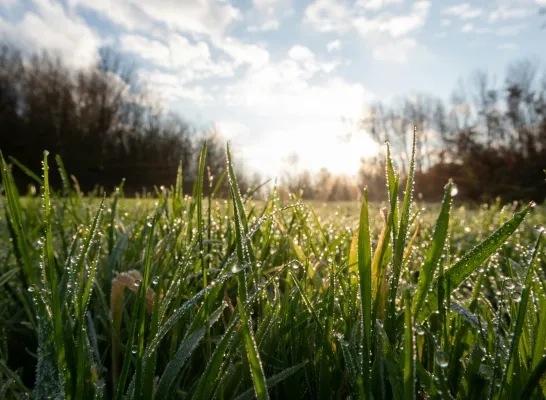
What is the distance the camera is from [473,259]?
1.91 ft

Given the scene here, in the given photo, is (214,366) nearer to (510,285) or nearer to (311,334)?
(311,334)

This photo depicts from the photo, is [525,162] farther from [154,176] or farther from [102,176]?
[102,176]

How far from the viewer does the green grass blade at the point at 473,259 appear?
1.75 feet

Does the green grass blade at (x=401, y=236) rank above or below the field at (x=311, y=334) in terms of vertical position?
above

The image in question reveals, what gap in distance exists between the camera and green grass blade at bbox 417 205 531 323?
1.75 ft

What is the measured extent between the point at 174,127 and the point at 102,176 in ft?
29.0

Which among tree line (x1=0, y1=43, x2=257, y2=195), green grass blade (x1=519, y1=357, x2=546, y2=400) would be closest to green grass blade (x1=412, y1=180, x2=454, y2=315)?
green grass blade (x1=519, y1=357, x2=546, y2=400)

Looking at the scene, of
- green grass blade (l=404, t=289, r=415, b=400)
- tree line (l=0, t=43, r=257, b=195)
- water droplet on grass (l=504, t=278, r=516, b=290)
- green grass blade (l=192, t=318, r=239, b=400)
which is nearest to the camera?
green grass blade (l=404, t=289, r=415, b=400)

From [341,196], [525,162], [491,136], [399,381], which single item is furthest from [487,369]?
[341,196]

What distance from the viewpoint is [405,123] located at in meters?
43.9

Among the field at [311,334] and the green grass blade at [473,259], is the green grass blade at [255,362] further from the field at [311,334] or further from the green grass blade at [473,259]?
the green grass blade at [473,259]

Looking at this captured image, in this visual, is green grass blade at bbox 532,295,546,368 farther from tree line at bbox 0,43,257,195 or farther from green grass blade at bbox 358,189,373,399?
tree line at bbox 0,43,257,195

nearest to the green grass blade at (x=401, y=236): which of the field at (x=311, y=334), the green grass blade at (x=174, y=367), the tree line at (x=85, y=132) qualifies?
the field at (x=311, y=334)

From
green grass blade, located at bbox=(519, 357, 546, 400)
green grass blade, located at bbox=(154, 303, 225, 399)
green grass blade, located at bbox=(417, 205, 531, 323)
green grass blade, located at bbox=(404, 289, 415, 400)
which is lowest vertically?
green grass blade, located at bbox=(154, 303, 225, 399)
